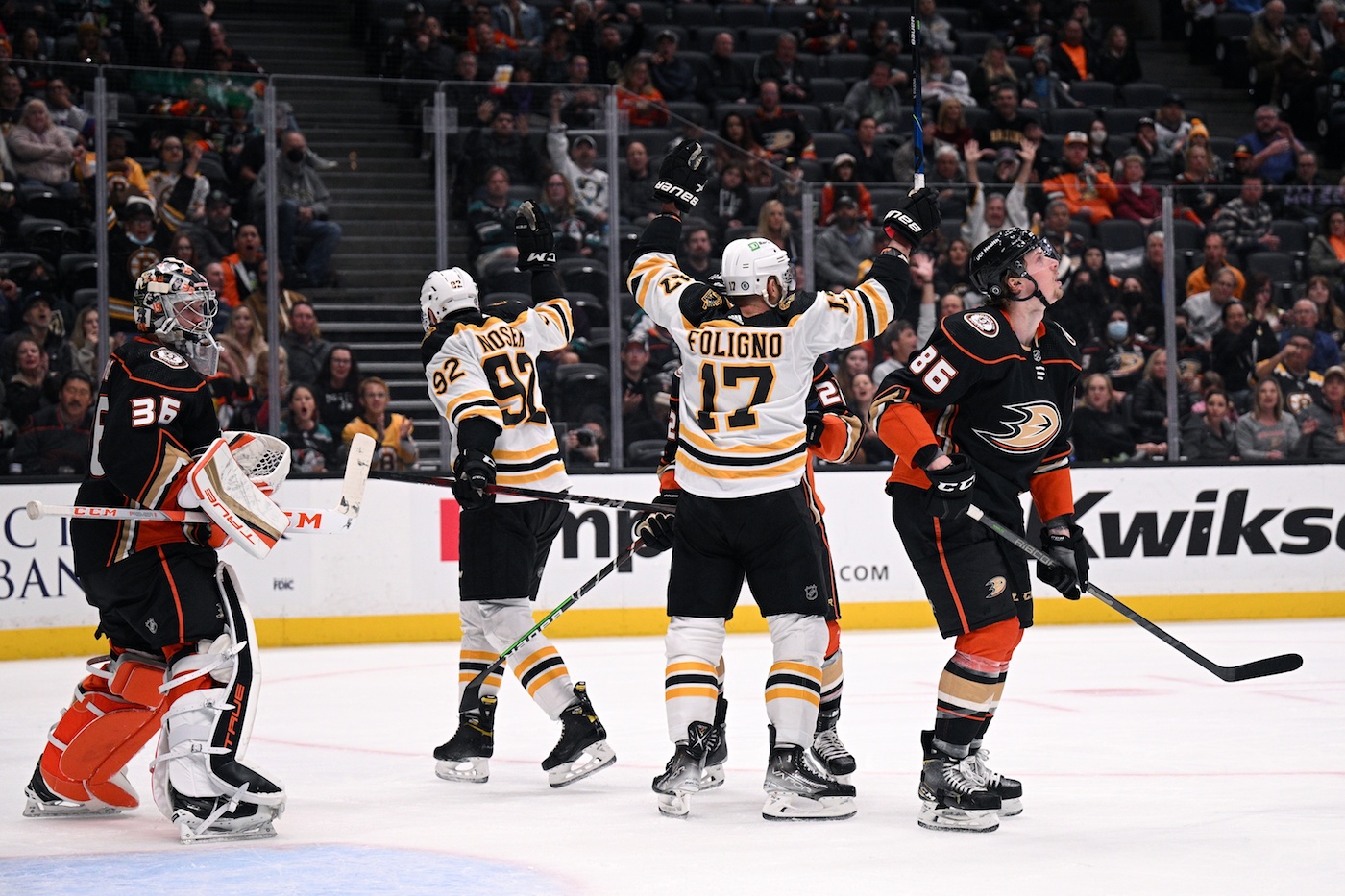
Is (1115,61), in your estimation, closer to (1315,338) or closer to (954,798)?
(1315,338)

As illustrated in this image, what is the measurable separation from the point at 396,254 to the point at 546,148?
0.97 m

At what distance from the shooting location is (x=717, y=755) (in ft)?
15.1

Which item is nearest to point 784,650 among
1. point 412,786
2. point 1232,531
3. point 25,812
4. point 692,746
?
point 692,746

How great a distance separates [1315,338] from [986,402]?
6.32 metres

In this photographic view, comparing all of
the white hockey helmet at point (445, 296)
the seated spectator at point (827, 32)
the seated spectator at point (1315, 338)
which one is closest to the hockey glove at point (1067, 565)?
the white hockey helmet at point (445, 296)

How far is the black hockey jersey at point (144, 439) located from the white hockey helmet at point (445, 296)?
99cm

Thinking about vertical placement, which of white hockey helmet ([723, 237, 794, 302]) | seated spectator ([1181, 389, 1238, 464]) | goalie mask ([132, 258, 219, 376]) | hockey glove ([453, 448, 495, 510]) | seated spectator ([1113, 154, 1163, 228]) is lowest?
seated spectator ([1181, 389, 1238, 464])

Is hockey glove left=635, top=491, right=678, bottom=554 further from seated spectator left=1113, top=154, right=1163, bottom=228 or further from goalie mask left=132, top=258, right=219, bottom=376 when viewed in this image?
seated spectator left=1113, top=154, right=1163, bottom=228

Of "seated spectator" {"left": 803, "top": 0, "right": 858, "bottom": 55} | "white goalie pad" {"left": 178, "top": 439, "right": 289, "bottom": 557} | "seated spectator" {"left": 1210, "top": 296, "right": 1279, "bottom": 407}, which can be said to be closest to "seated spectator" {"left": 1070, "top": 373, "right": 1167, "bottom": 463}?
"seated spectator" {"left": 1210, "top": 296, "right": 1279, "bottom": 407}

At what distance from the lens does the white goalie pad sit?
3.95 metres

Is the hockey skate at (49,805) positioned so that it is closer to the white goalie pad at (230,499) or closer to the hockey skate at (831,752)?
the white goalie pad at (230,499)

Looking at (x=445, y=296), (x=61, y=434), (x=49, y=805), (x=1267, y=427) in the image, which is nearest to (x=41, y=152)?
(x=61, y=434)

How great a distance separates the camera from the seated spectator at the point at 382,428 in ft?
27.5

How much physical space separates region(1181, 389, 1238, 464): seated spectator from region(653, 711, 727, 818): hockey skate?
581cm
